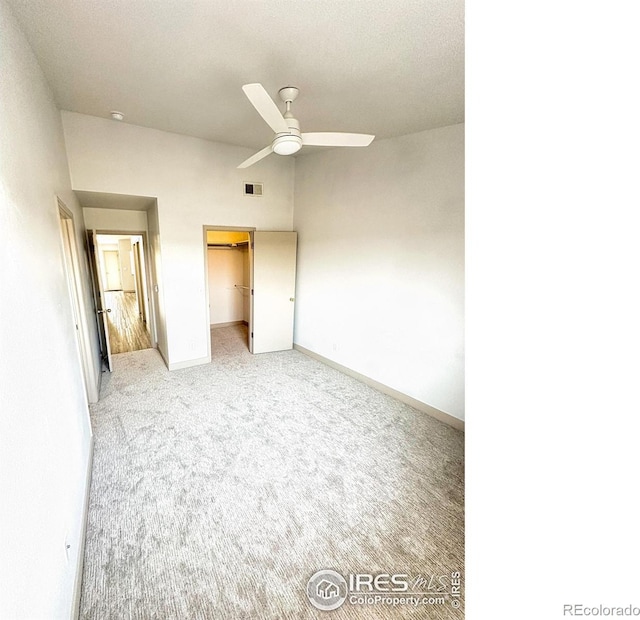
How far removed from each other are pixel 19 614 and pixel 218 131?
399 cm

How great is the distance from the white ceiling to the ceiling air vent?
1379 millimetres

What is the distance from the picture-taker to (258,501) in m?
2.09

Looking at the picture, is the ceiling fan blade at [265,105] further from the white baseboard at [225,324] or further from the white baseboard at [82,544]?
Result: the white baseboard at [225,324]

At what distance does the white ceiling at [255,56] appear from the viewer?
5.49 feet

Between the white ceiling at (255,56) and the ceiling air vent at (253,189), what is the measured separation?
1379 mm

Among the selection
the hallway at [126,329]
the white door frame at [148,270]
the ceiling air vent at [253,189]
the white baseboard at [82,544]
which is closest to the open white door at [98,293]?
the white door frame at [148,270]

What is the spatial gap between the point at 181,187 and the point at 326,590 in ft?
13.8

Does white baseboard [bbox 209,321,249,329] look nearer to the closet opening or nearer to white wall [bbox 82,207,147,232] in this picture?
the closet opening

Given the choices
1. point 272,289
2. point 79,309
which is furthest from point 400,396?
point 79,309

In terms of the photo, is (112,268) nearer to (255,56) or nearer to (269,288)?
(269,288)

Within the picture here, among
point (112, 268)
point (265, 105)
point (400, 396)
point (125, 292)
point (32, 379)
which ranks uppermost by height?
point (265, 105)

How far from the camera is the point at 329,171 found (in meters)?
4.23
